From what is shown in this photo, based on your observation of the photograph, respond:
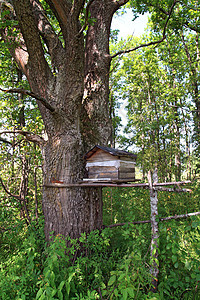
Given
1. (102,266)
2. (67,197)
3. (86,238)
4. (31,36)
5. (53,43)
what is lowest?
(102,266)

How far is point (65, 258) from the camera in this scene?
101 inches

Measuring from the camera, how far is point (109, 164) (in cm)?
282

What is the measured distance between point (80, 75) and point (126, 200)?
4.45m

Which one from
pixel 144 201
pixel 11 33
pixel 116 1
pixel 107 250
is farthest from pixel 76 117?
pixel 144 201

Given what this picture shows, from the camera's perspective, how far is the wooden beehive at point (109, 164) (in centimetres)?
274

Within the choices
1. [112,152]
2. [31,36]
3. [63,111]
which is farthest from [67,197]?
[31,36]

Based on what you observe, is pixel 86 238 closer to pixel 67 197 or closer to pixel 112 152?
pixel 67 197

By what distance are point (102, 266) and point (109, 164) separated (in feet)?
5.20

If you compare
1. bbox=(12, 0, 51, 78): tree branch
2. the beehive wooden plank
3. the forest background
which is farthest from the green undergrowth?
bbox=(12, 0, 51, 78): tree branch

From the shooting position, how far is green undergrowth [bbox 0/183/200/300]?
215cm

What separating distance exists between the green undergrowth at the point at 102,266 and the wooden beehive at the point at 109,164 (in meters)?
0.48

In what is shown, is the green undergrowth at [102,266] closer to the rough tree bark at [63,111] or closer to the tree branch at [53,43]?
the rough tree bark at [63,111]

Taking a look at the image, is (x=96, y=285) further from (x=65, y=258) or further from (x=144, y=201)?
(x=144, y=201)

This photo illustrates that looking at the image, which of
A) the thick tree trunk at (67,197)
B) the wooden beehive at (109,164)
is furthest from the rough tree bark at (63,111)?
the wooden beehive at (109,164)
